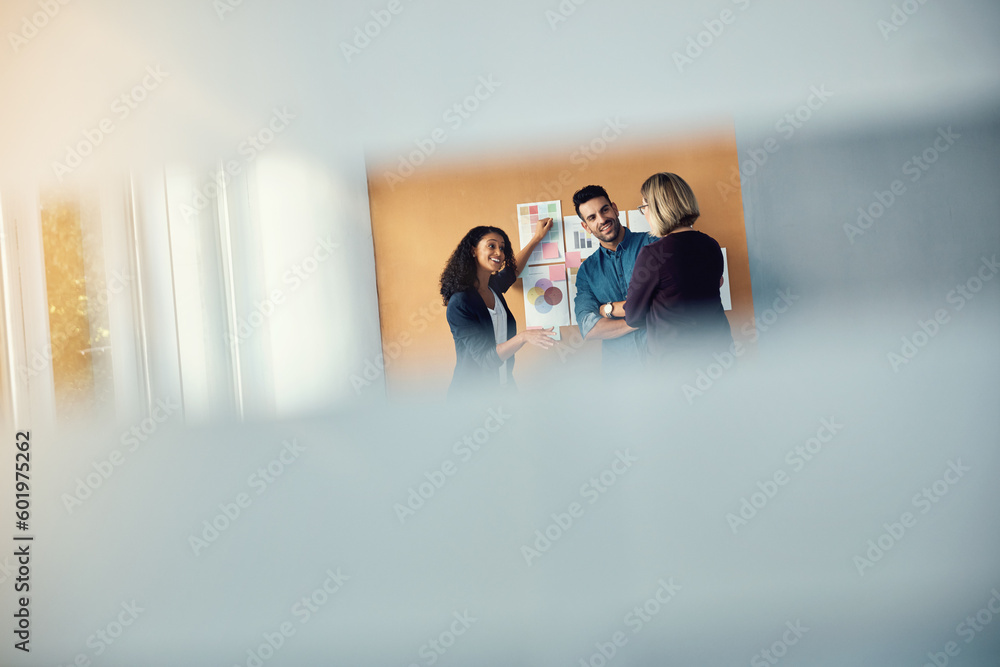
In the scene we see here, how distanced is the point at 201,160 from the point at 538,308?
1278 millimetres

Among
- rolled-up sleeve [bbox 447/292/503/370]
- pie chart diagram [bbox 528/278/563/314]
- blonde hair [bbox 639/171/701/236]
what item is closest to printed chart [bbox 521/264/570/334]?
pie chart diagram [bbox 528/278/563/314]

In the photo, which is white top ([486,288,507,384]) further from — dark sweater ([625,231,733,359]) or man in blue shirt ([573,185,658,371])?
dark sweater ([625,231,733,359])

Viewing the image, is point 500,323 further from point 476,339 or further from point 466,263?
point 466,263

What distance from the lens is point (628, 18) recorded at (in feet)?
7.29

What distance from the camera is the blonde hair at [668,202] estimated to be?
2146mm

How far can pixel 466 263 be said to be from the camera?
222cm

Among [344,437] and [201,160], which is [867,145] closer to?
[344,437]

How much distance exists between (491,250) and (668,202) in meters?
0.60

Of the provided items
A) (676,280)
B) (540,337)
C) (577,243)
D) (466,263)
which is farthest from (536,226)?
(676,280)

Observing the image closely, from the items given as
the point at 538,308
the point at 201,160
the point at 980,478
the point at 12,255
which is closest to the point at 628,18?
the point at 538,308

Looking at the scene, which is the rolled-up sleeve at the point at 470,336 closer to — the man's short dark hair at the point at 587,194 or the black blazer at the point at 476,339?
the black blazer at the point at 476,339

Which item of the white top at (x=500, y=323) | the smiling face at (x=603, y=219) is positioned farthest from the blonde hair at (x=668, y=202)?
the white top at (x=500, y=323)

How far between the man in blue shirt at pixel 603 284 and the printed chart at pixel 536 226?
74 millimetres

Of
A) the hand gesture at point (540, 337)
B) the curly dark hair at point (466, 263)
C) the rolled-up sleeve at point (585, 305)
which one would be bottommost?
the hand gesture at point (540, 337)
